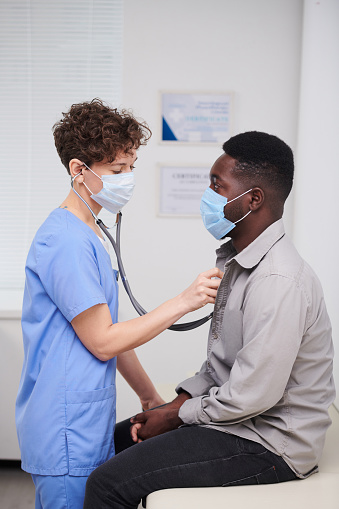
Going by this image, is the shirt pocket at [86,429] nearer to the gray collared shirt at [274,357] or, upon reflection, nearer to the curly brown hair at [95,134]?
the gray collared shirt at [274,357]

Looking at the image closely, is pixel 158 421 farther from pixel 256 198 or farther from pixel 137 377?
pixel 256 198

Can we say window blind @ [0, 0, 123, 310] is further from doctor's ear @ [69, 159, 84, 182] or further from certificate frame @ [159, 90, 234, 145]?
doctor's ear @ [69, 159, 84, 182]

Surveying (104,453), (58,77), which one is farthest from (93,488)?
(58,77)

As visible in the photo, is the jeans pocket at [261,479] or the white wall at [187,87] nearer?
the jeans pocket at [261,479]

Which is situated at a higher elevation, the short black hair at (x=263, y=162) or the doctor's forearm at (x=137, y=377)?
the short black hair at (x=263, y=162)

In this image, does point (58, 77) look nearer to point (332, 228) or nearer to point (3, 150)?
point (3, 150)

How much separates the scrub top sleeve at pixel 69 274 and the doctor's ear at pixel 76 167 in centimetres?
19

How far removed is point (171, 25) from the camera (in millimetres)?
2564

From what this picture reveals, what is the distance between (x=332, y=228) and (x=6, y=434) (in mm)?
1829

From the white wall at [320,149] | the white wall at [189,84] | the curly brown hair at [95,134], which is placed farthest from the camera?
the white wall at [189,84]

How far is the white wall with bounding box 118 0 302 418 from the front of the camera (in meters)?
2.56

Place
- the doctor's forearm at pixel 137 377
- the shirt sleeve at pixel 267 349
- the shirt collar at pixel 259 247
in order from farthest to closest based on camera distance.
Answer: the doctor's forearm at pixel 137 377 < the shirt collar at pixel 259 247 < the shirt sleeve at pixel 267 349

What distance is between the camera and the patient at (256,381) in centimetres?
117

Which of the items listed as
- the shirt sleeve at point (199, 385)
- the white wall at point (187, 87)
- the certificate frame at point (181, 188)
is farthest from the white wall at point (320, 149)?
the shirt sleeve at point (199, 385)
